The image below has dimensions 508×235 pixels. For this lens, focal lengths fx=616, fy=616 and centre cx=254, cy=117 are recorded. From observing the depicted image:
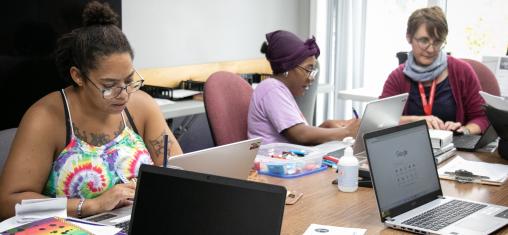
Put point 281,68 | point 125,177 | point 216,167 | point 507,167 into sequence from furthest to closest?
point 281,68
point 507,167
point 125,177
point 216,167

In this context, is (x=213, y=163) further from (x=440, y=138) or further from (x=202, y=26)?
(x=202, y=26)

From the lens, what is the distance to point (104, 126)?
7.04 feet

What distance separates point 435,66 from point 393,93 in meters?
0.27

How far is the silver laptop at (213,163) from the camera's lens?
1727mm

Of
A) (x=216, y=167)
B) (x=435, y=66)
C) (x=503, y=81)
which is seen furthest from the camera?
(x=503, y=81)

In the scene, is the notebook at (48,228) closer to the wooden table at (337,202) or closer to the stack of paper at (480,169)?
the wooden table at (337,202)

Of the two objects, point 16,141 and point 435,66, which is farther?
point 435,66

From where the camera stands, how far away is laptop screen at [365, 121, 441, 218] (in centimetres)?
178

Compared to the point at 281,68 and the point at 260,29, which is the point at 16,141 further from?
the point at 260,29

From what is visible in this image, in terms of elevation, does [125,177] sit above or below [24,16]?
below

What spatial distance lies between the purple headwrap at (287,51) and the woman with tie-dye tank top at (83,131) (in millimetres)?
918

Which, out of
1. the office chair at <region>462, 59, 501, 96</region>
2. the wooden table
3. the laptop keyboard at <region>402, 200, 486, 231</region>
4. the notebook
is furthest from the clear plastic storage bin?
the office chair at <region>462, 59, 501, 96</region>

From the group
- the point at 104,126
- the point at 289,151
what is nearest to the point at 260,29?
the point at 289,151

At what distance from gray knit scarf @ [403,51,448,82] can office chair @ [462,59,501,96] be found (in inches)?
13.4
